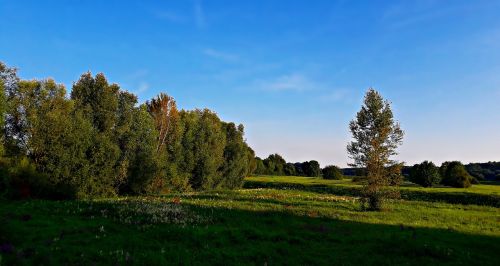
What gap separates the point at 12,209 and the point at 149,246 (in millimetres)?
11384

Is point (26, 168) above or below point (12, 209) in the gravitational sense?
above

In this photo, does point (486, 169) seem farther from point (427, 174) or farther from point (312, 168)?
point (427, 174)

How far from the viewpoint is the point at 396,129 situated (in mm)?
38438

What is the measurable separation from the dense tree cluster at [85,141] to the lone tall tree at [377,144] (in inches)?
1122

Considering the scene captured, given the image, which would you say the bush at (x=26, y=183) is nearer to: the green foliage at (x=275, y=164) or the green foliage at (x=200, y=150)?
the green foliage at (x=200, y=150)

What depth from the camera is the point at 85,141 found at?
135 ft

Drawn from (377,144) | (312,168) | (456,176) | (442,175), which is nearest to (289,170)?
(312,168)

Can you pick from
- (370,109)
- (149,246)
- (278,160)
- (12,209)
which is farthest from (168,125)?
(278,160)

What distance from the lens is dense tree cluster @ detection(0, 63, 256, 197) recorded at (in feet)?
124

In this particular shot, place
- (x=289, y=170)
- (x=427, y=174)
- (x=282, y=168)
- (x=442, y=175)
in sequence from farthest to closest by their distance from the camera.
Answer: (x=282, y=168) < (x=289, y=170) < (x=442, y=175) < (x=427, y=174)

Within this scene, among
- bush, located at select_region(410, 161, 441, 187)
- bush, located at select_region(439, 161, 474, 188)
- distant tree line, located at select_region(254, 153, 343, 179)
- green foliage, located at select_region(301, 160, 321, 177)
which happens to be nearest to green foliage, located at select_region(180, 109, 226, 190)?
bush, located at select_region(410, 161, 441, 187)

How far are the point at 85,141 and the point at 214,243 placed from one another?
28305 mm

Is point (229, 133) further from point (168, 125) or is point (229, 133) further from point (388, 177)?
point (388, 177)

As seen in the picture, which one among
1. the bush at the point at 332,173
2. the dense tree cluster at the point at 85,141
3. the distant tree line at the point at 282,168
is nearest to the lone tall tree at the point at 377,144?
the dense tree cluster at the point at 85,141
